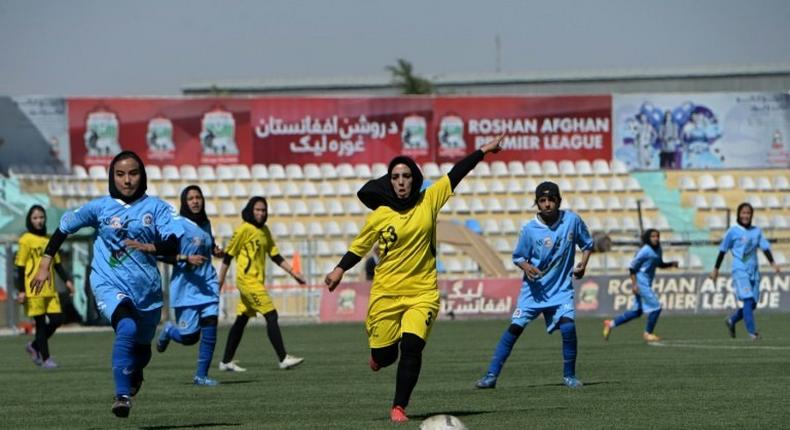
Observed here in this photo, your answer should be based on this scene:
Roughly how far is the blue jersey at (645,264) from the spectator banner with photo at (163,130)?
78.2ft

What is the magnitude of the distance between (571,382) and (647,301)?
1129 cm

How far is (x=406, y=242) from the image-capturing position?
41.3ft

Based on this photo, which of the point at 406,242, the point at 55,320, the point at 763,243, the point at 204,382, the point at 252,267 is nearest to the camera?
the point at 406,242

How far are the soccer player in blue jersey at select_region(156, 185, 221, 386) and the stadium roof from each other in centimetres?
5034

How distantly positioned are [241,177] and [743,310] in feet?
83.0

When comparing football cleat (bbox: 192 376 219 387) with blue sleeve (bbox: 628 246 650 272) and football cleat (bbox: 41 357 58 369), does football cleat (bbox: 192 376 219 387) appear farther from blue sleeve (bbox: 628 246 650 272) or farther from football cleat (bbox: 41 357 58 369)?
blue sleeve (bbox: 628 246 650 272)

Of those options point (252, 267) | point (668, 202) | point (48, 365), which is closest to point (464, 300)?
point (668, 202)

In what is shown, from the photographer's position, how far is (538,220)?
1653cm

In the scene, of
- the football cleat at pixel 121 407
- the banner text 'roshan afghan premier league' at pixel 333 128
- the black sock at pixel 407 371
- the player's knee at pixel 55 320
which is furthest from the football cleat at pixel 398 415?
the banner text 'roshan afghan premier league' at pixel 333 128

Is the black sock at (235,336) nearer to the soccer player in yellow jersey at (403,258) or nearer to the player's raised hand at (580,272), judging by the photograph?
the player's raised hand at (580,272)

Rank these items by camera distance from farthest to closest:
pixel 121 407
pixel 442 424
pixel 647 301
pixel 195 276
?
1. pixel 647 301
2. pixel 195 276
3. pixel 121 407
4. pixel 442 424

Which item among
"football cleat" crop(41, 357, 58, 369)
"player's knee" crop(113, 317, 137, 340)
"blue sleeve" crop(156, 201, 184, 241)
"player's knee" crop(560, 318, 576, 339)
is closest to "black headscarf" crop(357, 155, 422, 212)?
"blue sleeve" crop(156, 201, 184, 241)

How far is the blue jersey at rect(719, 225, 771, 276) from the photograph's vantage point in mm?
25734

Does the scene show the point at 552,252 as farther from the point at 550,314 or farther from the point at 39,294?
the point at 39,294
